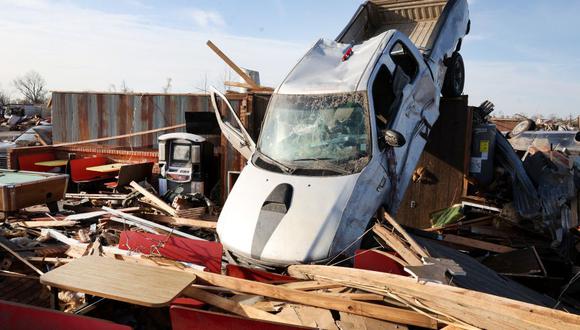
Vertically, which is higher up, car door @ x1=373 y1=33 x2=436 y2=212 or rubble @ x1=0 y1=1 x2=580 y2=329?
car door @ x1=373 y1=33 x2=436 y2=212

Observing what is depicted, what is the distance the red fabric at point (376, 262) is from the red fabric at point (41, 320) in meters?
2.09

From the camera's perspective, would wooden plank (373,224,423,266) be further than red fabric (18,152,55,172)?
No

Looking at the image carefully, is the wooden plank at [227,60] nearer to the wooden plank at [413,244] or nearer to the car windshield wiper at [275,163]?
the car windshield wiper at [275,163]

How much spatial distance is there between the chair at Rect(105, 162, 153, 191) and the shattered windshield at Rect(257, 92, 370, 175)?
5.39 metres

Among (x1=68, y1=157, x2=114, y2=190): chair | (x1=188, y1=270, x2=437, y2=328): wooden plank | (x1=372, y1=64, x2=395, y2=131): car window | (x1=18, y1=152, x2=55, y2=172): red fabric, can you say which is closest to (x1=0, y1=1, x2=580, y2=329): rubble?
(x1=188, y1=270, x2=437, y2=328): wooden plank

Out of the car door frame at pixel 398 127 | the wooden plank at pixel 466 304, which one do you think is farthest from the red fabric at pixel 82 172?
the wooden plank at pixel 466 304

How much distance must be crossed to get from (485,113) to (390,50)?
384cm

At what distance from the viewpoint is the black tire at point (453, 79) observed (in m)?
7.95

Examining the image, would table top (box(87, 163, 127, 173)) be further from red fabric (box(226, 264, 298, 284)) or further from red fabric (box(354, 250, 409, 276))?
red fabric (box(354, 250, 409, 276))

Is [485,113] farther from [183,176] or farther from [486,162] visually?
[183,176]

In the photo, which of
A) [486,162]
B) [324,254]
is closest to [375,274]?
[324,254]

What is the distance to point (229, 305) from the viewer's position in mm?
3322

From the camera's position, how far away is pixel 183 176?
9289 mm

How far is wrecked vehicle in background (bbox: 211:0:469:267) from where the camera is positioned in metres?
4.09
